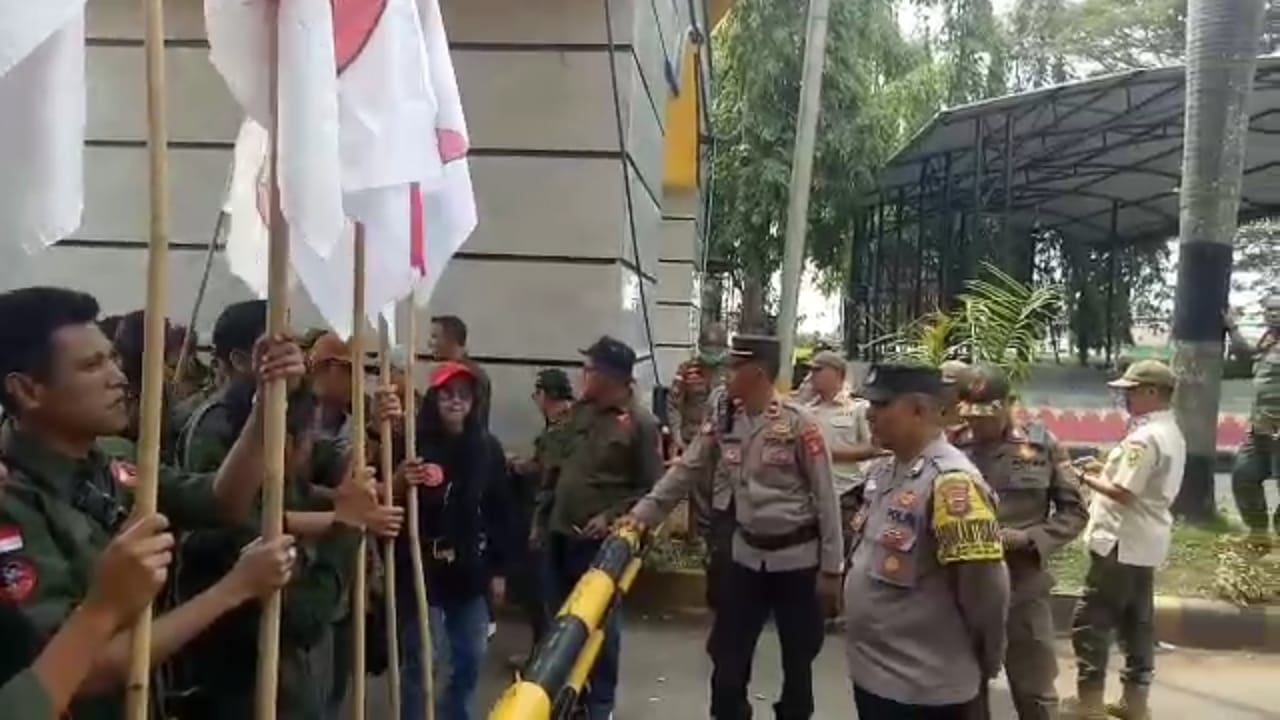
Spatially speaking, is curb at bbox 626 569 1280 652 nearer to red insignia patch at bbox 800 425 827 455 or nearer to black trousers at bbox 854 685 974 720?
red insignia patch at bbox 800 425 827 455

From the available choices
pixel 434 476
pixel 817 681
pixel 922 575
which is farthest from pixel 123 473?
pixel 817 681

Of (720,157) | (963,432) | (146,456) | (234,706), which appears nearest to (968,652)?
(963,432)

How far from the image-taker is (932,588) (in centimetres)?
365

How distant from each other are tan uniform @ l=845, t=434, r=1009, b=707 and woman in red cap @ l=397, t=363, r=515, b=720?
1.93 metres

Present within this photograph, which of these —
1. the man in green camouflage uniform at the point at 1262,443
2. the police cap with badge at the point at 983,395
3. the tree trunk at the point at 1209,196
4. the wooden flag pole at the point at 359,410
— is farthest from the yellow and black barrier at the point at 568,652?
the man in green camouflage uniform at the point at 1262,443

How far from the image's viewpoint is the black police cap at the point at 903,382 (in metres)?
3.85

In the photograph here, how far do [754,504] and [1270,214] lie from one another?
1719 cm

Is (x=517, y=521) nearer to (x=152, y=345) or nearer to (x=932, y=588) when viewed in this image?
(x=932, y=588)

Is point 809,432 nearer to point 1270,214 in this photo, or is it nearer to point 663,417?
point 663,417

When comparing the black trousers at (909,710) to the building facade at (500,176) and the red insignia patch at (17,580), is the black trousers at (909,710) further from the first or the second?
the building facade at (500,176)

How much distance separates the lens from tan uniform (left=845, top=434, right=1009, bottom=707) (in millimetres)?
3531

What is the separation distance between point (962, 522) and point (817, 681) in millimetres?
3610

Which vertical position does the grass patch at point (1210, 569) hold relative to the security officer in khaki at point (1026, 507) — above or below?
below

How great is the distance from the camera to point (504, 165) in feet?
24.1
